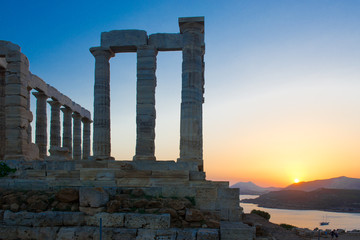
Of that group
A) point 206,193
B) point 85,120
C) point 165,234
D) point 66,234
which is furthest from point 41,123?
point 165,234

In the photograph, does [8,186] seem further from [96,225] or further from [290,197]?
[290,197]

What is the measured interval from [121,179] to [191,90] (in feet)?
24.7

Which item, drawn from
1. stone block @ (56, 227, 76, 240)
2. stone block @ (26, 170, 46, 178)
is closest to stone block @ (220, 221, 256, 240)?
stone block @ (56, 227, 76, 240)

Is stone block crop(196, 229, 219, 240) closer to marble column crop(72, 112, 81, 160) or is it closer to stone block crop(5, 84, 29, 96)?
stone block crop(5, 84, 29, 96)

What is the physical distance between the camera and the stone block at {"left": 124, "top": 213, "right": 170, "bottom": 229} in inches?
384

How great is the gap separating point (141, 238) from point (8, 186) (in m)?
6.98

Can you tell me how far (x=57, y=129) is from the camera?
3183 centimetres

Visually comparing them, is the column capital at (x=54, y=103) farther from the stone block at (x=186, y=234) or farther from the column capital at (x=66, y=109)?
the stone block at (x=186, y=234)

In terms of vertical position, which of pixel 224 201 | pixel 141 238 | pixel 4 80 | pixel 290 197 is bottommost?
pixel 290 197

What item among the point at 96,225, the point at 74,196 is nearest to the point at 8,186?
the point at 74,196

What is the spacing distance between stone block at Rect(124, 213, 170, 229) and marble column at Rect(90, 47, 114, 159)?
1123 centimetres

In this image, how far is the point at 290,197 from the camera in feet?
402

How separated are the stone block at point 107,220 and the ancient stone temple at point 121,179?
0.03m

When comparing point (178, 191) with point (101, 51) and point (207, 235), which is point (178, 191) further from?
point (101, 51)
